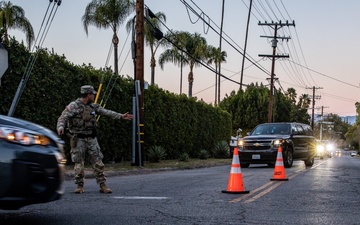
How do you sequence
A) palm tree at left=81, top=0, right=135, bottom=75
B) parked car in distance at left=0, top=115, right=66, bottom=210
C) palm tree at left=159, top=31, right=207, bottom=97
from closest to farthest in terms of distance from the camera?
parked car in distance at left=0, top=115, right=66, bottom=210
palm tree at left=81, top=0, right=135, bottom=75
palm tree at left=159, top=31, right=207, bottom=97

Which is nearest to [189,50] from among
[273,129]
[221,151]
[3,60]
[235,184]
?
[221,151]

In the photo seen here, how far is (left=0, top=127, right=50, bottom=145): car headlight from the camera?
17.0 feet

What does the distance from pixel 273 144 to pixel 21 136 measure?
605 inches

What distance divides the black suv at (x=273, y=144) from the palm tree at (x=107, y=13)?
25364mm

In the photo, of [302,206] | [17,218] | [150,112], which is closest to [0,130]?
[17,218]

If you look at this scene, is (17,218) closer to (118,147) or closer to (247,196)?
(247,196)

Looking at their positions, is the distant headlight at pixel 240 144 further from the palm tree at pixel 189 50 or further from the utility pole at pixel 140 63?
the palm tree at pixel 189 50

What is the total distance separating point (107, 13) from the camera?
45.0 meters

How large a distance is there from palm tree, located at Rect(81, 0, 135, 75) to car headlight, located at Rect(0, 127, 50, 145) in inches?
1562

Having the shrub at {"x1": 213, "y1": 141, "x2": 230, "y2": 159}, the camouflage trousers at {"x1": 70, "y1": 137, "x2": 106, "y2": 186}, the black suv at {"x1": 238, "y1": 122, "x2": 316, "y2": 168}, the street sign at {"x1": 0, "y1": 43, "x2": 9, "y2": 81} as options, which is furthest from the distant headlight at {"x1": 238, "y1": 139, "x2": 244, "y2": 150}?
the camouflage trousers at {"x1": 70, "y1": 137, "x2": 106, "y2": 186}

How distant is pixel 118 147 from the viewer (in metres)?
19.2

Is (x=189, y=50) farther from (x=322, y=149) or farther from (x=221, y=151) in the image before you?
(x=221, y=151)

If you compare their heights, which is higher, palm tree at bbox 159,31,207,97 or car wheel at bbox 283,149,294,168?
palm tree at bbox 159,31,207,97

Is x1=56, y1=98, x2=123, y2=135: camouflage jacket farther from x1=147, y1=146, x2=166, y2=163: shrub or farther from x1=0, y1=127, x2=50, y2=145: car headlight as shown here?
x1=147, y1=146, x2=166, y2=163: shrub
